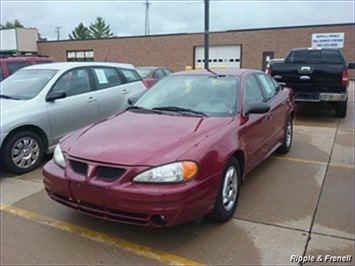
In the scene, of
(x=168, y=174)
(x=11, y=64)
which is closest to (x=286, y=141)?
(x=168, y=174)

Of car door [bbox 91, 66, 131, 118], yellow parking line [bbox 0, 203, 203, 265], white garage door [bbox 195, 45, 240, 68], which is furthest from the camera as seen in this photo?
white garage door [bbox 195, 45, 240, 68]

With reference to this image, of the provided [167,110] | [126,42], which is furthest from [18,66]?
[126,42]

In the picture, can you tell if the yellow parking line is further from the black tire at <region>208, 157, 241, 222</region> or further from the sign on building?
the sign on building

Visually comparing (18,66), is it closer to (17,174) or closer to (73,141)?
(17,174)

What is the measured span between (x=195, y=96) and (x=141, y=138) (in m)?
1.23

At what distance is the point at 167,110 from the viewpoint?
4.37 meters

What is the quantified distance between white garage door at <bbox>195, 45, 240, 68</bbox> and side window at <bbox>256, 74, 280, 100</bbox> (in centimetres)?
2784

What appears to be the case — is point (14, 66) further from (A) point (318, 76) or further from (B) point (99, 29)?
(B) point (99, 29)

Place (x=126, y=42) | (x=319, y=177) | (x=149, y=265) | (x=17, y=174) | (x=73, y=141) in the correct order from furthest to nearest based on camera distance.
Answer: (x=126, y=42) → (x=17, y=174) → (x=319, y=177) → (x=73, y=141) → (x=149, y=265)

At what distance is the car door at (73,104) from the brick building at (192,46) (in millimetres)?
27283

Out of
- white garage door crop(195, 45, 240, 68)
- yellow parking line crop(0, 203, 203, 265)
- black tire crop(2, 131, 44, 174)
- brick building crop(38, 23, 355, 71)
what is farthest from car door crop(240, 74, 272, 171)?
white garage door crop(195, 45, 240, 68)

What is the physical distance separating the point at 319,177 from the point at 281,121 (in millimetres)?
1040

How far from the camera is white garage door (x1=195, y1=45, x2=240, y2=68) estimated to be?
33.4m

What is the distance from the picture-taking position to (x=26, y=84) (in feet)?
20.2
